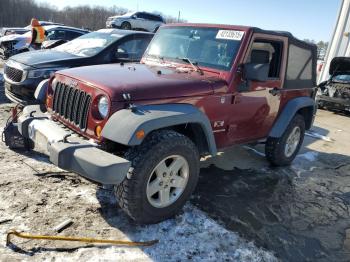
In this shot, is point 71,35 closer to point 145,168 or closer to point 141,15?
point 141,15

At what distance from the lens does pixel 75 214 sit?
3408mm

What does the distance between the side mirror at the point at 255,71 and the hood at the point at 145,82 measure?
30 cm

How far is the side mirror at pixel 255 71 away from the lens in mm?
3834

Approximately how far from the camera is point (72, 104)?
3.53 metres

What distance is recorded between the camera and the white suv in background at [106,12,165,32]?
71.6 ft

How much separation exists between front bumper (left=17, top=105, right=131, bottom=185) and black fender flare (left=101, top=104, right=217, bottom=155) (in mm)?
178

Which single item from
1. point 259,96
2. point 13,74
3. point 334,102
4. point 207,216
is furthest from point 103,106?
point 334,102

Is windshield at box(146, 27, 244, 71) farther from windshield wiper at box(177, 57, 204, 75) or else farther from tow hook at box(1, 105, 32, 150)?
tow hook at box(1, 105, 32, 150)

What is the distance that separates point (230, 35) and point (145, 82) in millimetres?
1336

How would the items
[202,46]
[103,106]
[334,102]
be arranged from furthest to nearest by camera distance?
[334,102] → [202,46] → [103,106]

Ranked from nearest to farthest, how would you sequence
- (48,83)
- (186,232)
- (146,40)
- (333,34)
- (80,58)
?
(186,232)
(48,83)
(80,58)
(146,40)
(333,34)

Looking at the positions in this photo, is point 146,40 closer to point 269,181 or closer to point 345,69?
point 269,181

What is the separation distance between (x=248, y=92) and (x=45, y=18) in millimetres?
71282

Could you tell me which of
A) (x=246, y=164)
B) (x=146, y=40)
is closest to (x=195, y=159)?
(x=246, y=164)
